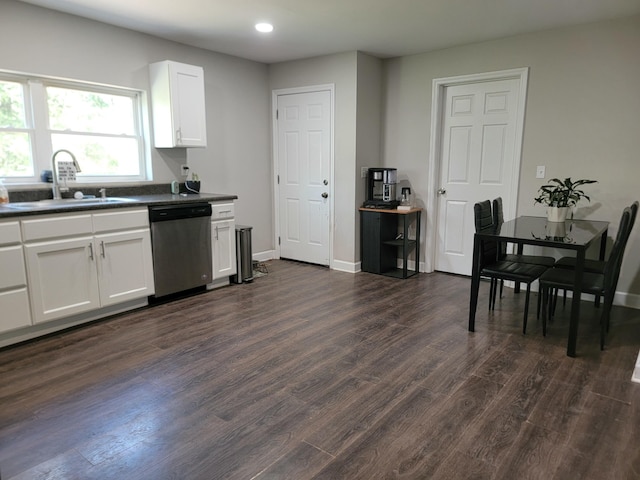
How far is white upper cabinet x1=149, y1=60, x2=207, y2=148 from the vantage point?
13.3 ft

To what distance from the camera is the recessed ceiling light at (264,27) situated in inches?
149

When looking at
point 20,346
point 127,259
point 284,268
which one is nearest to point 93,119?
point 127,259

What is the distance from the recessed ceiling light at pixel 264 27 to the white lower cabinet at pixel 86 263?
193 centimetres

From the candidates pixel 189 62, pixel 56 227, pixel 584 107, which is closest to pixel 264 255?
pixel 189 62

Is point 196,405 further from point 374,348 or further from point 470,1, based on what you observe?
point 470,1

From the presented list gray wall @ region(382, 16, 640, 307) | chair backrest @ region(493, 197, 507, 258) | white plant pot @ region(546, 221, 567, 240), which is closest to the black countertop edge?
chair backrest @ region(493, 197, 507, 258)

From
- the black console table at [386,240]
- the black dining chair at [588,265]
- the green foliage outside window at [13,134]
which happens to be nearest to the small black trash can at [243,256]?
the black console table at [386,240]

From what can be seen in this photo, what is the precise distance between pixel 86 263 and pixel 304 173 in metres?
2.80

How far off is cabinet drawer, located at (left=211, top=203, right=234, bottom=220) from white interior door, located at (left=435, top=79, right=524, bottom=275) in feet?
7.73

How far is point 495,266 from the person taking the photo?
11.4 ft

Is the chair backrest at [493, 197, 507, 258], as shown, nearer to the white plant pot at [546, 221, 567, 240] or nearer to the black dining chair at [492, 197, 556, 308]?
the black dining chair at [492, 197, 556, 308]

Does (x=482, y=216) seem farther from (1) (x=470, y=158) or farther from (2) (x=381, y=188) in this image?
(2) (x=381, y=188)

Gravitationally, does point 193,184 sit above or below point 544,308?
above

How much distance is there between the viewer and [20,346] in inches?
118
